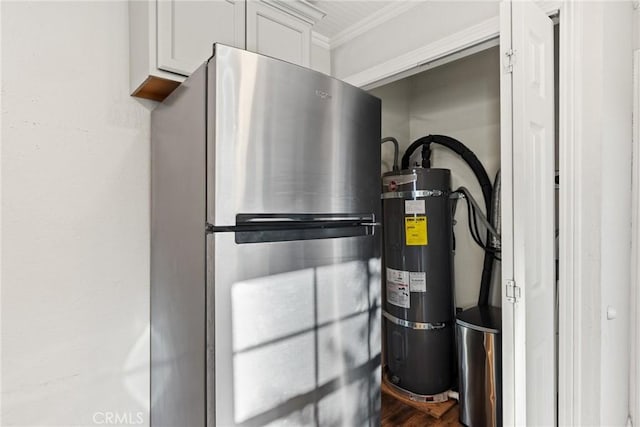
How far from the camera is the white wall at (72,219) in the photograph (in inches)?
43.9

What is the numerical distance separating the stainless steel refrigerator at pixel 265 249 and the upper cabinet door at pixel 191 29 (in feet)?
0.45

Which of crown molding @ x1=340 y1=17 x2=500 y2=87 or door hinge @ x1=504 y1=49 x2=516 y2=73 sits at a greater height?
crown molding @ x1=340 y1=17 x2=500 y2=87

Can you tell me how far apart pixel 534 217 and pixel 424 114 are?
1863mm

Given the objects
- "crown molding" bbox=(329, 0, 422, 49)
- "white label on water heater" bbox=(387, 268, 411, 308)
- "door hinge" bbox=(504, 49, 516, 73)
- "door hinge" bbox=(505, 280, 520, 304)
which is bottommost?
"white label on water heater" bbox=(387, 268, 411, 308)

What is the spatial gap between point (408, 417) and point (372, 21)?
2.30 m

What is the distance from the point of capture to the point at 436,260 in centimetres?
226

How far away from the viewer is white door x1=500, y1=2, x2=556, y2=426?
107cm

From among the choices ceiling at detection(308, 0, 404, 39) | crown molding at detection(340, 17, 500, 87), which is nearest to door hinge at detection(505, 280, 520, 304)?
crown molding at detection(340, 17, 500, 87)

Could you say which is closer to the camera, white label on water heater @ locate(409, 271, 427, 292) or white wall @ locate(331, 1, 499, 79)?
white wall @ locate(331, 1, 499, 79)

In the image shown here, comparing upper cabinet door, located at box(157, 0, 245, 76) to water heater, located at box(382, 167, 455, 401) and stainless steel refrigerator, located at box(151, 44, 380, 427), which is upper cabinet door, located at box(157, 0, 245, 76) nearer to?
stainless steel refrigerator, located at box(151, 44, 380, 427)

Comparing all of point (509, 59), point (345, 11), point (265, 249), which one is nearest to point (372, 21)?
point (345, 11)

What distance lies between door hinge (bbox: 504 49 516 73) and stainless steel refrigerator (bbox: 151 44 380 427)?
1.45 ft

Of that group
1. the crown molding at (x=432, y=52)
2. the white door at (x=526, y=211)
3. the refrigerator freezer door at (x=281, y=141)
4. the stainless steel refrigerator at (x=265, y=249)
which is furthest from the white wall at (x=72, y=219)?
the white door at (x=526, y=211)

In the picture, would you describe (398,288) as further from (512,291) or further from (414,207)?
(512,291)
